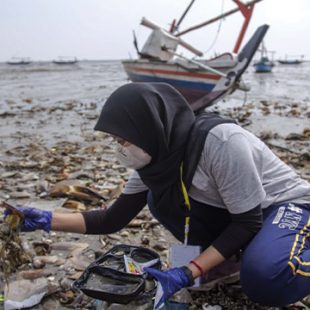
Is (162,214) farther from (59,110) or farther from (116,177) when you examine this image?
(59,110)

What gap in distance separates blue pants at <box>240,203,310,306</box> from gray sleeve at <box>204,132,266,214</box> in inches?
7.9

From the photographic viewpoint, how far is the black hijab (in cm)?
190

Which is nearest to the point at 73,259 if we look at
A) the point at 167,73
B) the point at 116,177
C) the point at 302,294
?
the point at 302,294

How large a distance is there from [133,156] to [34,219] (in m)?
0.68

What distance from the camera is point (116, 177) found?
476 centimetres

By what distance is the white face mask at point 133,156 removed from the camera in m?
2.01

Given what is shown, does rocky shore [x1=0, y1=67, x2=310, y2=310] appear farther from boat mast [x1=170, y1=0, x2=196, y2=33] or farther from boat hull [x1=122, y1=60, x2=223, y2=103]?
boat mast [x1=170, y1=0, x2=196, y2=33]

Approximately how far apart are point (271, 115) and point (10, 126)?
5.99 metres

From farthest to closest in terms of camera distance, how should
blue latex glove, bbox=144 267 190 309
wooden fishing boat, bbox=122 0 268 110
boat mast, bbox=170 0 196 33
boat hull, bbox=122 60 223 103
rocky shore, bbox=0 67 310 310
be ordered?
boat mast, bbox=170 0 196 33 → boat hull, bbox=122 60 223 103 → wooden fishing boat, bbox=122 0 268 110 → rocky shore, bbox=0 67 310 310 → blue latex glove, bbox=144 267 190 309

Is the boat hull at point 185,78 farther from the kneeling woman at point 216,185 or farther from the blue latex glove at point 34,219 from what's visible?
the blue latex glove at point 34,219

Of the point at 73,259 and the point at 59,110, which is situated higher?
the point at 73,259

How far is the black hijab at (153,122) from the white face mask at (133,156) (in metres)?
0.03

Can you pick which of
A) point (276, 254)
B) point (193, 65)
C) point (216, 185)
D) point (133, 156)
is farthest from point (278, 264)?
point (193, 65)


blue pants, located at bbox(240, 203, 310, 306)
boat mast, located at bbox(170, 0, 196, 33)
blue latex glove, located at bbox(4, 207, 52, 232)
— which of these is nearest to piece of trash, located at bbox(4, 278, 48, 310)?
blue latex glove, located at bbox(4, 207, 52, 232)
